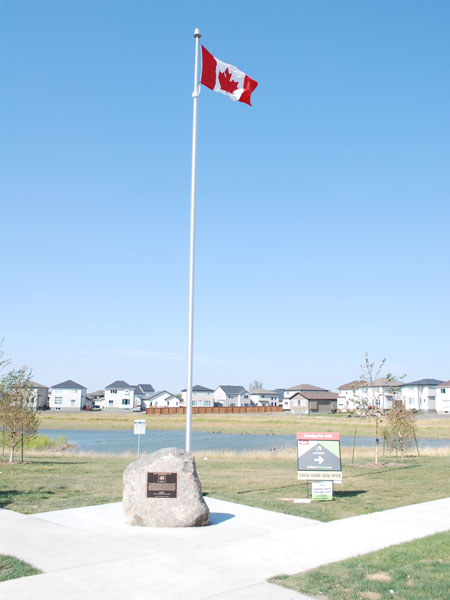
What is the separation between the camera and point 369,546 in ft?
29.0

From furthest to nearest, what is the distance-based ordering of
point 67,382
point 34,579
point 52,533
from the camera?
point 67,382 → point 52,533 → point 34,579

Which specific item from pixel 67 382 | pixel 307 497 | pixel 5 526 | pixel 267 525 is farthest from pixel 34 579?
pixel 67 382

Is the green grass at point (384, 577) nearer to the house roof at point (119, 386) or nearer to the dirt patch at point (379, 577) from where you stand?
the dirt patch at point (379, 577)

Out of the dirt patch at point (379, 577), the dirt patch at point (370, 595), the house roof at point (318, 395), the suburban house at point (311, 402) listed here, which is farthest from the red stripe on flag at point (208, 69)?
the house roof at point (318, 395)

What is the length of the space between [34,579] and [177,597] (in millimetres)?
1959

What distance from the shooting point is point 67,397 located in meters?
118

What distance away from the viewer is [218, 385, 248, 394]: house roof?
128 meters

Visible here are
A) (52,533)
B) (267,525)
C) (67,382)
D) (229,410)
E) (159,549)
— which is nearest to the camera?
(159,549)

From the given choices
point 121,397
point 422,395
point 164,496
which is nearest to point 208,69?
point 164,496

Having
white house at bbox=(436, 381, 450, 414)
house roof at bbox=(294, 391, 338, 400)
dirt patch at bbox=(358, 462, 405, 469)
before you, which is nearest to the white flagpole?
dirt patch at bbox=(358, 462, 405, 469)

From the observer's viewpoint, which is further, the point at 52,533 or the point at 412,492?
the point at 412,492

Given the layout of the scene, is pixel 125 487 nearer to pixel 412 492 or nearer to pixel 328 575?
pixel 328 575

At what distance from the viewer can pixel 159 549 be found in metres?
8.58

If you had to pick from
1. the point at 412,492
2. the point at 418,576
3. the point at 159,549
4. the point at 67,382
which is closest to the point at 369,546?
the point at 418,576
